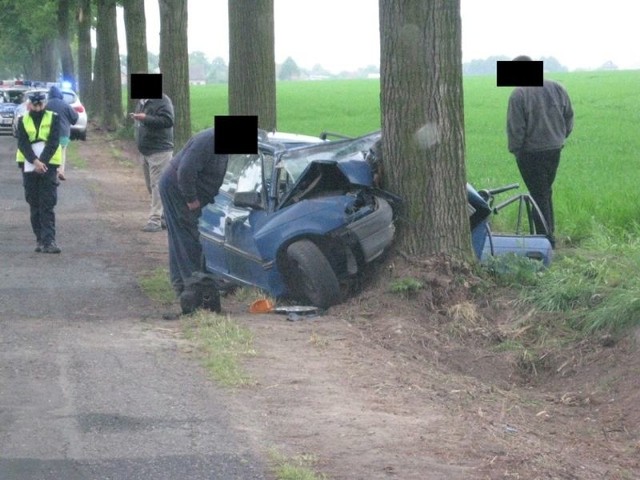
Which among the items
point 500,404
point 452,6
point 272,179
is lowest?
point 500,404

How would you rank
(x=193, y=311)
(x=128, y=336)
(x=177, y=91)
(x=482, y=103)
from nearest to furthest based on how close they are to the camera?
(x=128, y=336)
(x=193, y=311)
(x=177, y=91)
(x=482, y=103)

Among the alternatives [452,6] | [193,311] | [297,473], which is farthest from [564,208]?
[297,473]

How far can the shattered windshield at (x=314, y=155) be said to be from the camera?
10812mm

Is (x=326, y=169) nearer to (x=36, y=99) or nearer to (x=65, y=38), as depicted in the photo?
(x=36, y=99)

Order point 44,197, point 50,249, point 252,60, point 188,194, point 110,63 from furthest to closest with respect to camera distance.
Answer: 1. point 110,63
2. point 252,60
3. point 50,249
4. point 44,197
5. point 188,194

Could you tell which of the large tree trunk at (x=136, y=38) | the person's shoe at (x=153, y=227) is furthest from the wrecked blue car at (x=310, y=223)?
the large tree trunk at (x=136, y=38)

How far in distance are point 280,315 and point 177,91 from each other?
9.70 m

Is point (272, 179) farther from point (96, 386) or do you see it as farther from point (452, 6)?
point (96, 386)

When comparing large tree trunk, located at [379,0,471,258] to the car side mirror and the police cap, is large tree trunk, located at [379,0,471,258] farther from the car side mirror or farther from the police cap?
the police cap

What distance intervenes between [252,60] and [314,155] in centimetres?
510

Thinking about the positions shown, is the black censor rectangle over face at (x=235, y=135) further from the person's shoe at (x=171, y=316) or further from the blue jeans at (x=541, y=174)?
the blue jeans at (x=541, y=174)

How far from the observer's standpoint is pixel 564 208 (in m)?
14.6

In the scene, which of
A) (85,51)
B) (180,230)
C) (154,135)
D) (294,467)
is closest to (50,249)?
(154,135)

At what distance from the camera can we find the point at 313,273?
10.2 m
